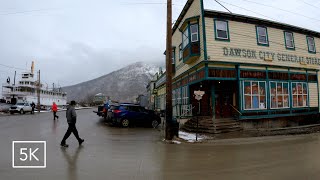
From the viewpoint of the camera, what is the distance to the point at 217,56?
17.8 metres

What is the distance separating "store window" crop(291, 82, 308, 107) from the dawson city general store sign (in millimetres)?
1966

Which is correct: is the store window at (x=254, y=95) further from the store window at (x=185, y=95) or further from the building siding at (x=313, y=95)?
the building siding at (x=313, y=95)

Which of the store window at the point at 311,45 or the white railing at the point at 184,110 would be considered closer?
the white railing at the point at 184,110

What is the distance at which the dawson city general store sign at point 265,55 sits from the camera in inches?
724

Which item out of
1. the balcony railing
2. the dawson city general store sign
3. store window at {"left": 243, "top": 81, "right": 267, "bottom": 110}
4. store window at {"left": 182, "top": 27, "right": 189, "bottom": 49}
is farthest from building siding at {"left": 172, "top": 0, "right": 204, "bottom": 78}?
store window at {"left": 243, "top": 81, "right": 267, "bottom": 110}

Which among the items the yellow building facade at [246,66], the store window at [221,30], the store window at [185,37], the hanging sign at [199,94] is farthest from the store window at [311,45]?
the hanging sign at [199,94]

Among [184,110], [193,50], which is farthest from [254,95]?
[193,50]

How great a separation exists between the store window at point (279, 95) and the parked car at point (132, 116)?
885 cm

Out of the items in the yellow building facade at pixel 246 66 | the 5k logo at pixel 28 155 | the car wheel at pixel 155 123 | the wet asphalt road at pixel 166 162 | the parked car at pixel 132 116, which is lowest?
the wet asphalt road at pixel 166 162

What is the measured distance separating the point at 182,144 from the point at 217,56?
7.91m

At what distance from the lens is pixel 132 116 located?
62.0 ft

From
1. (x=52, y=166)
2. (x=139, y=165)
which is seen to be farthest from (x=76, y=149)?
(x=139, y=165)

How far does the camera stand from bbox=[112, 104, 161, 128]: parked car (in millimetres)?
18562

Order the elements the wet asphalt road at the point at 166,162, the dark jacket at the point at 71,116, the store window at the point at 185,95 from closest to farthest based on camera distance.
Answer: the wet asphalt road at the point at 166,162 < the dark jacket at the point at 71,116 < the store window at the point at 185,95
